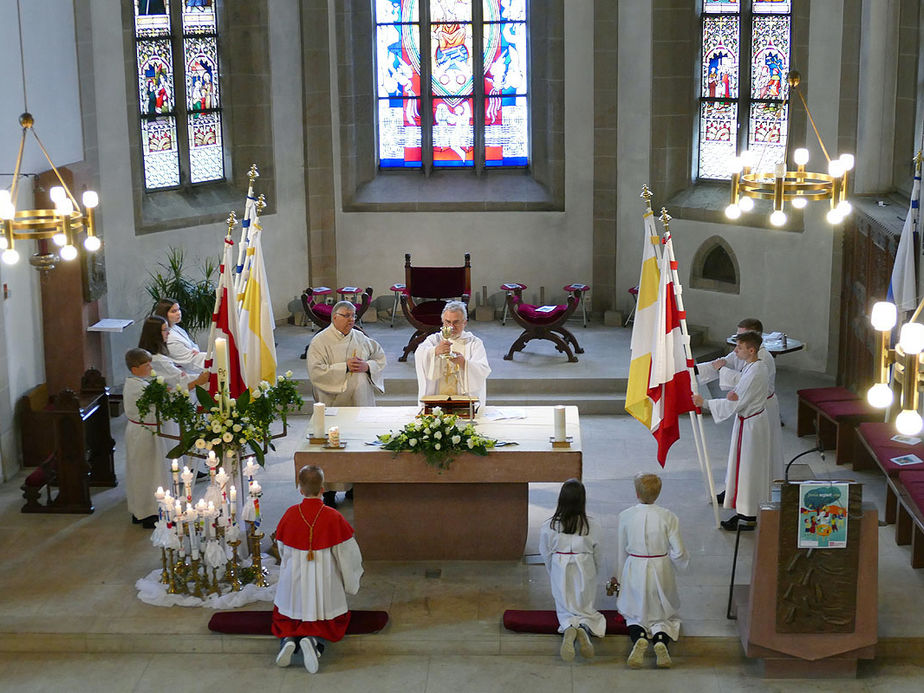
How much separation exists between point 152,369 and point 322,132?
6.45m

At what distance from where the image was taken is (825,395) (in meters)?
12.2

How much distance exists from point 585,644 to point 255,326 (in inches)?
166

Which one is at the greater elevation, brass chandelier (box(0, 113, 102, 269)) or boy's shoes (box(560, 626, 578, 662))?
brass chandelier (box(0, 113, 102, 269))

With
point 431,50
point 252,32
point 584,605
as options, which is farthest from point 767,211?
point 584,605

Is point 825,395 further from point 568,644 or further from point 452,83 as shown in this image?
point 452,83

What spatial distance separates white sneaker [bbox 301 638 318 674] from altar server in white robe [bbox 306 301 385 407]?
301 cm

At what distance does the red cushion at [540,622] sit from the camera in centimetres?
848

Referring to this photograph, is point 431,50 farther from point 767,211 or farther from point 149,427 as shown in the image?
point 149,427

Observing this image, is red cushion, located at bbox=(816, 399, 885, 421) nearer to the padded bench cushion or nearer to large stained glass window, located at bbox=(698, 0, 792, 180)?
the padded bench cushion

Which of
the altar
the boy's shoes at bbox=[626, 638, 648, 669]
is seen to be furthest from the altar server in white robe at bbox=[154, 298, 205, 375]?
the boy's shoes at bbox=[626, 638, 648, 669]

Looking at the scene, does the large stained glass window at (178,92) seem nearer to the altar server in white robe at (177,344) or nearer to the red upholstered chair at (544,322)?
the altar server in white robe at (177,344)

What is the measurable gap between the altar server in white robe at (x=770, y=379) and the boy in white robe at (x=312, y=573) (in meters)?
3.66

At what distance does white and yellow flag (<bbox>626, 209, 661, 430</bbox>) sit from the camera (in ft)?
33.6

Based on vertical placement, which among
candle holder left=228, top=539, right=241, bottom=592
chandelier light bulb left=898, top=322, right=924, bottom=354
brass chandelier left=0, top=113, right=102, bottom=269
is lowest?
candle holder left=228, top=539, right=241, bottom=592
